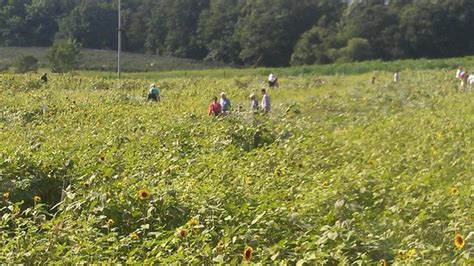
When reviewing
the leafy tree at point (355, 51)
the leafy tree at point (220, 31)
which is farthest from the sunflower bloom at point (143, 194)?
the leafy tree at point (220, 31)

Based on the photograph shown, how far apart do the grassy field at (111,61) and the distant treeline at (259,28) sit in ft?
12.0

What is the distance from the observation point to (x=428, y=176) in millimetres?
5738

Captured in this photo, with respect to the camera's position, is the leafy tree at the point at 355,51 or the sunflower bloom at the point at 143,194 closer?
the sunflower bloom at the point at 143,194

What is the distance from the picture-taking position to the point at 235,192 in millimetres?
4969

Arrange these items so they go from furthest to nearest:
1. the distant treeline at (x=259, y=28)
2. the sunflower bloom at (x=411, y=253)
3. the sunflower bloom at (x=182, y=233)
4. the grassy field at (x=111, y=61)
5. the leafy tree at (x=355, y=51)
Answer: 1. the distant treeline at (x=259, y=28)
2. the leafy tree at (x=355, y=51)
3. the grassy field at (x=111, y=61)
4. the sunflower bloom at (x=182, y=233)
5. the sunflower bloom at (x=411, y=253)

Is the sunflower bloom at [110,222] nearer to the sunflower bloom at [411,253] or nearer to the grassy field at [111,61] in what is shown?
the sunflower bloom at [411,253]

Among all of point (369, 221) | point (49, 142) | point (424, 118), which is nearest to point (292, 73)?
point (424, 118)

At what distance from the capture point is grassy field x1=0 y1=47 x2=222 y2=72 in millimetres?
56662

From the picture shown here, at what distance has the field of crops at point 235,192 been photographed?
3670 mm

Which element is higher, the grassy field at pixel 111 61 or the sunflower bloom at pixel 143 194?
the sunflower bloom at pixel 143 194

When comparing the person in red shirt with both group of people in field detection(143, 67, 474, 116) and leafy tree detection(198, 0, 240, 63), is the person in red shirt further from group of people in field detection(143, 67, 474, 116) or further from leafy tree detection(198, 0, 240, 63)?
leafy tree detection(198, 0, 240, 63)

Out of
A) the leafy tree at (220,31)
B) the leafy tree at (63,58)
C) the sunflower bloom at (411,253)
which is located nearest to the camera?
the sunflower bloom at (411,253)

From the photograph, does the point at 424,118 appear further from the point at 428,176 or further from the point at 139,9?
the point at 139,9

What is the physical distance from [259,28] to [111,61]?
611 inches
